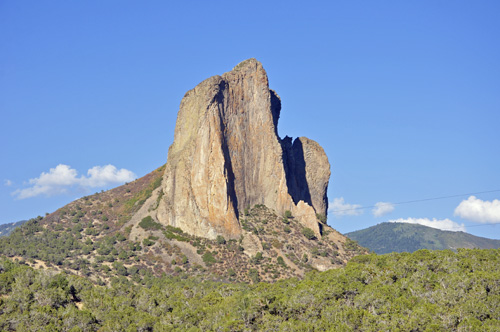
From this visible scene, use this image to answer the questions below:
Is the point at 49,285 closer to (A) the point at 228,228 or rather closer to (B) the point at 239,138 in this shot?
(A) the point at 228,228

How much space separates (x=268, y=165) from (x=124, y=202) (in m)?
39.5

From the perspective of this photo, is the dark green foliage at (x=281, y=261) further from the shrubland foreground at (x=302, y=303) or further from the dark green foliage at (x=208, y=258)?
the shrubland foreground at (x=302, y=303)

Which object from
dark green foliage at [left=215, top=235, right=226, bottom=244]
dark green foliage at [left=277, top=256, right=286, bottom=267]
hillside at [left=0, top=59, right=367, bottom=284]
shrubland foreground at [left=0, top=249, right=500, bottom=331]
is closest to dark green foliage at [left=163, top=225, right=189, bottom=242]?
hillside at [left=0, top=59, right=367, bottom=284]

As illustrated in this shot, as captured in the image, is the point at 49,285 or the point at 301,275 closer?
the point at 49,285

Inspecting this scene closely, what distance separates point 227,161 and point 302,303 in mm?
75184

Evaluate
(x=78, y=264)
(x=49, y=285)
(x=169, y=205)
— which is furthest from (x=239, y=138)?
(x=49, y=285)

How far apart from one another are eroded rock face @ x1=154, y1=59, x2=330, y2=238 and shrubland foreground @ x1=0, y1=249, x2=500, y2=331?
4667cm

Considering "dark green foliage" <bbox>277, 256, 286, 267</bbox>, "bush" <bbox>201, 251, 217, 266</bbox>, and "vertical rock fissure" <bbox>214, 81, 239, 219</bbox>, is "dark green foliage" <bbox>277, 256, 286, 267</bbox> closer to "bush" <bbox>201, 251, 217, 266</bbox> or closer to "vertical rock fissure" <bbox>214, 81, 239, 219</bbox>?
"bush" <bbox>201, 251, 217, 266</bbox>

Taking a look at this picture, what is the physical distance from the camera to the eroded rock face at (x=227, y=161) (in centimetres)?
14662

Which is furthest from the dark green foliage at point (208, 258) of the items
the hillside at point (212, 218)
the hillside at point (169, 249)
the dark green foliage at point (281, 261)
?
the dark green foliage at point (281, 261)

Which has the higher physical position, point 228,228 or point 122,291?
point 228,228

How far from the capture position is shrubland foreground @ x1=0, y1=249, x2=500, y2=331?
70250mm

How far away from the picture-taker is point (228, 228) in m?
146

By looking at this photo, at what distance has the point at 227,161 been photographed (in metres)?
151
